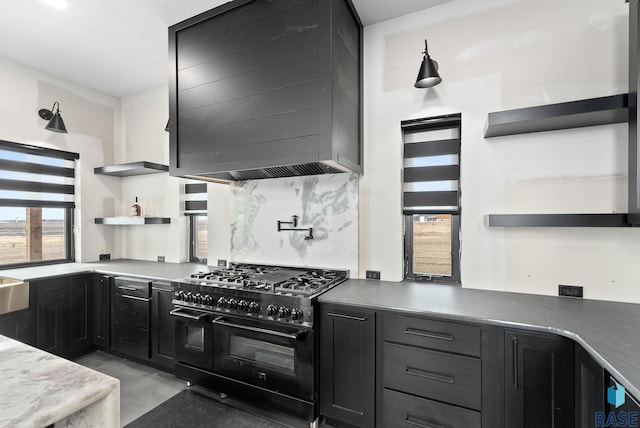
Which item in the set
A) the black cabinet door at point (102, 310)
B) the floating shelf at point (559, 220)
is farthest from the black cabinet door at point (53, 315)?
the floating shelf at point (559, 220)

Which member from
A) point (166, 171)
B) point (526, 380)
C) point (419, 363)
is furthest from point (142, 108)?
point (526, 380)

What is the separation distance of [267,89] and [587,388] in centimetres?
262

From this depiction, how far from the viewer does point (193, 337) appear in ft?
8.35

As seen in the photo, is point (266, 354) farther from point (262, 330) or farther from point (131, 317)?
point (131, 317)

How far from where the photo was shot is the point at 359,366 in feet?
6.44

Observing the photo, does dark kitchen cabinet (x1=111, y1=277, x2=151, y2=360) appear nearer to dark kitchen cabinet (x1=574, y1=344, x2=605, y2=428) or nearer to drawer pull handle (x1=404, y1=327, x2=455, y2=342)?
drawer pull handle (x1=404, y1=327, x2=455, y2=342)

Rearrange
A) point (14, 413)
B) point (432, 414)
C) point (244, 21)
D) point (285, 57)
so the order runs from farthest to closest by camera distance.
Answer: point (244, 21)
point (285, 57)
point (432, 414)
point (14, 413)

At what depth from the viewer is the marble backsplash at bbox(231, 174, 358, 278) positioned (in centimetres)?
268

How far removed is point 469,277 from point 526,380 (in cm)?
83

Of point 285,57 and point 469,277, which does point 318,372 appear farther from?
point 285,57

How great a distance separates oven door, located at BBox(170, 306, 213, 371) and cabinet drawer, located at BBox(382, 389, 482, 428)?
4.78ft

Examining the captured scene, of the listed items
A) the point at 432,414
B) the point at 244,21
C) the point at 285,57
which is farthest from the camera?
the point at 244,21

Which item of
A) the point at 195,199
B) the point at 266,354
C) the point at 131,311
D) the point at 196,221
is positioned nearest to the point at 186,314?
the point at 266,354

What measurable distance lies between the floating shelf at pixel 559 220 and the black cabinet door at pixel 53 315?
13.1ft
